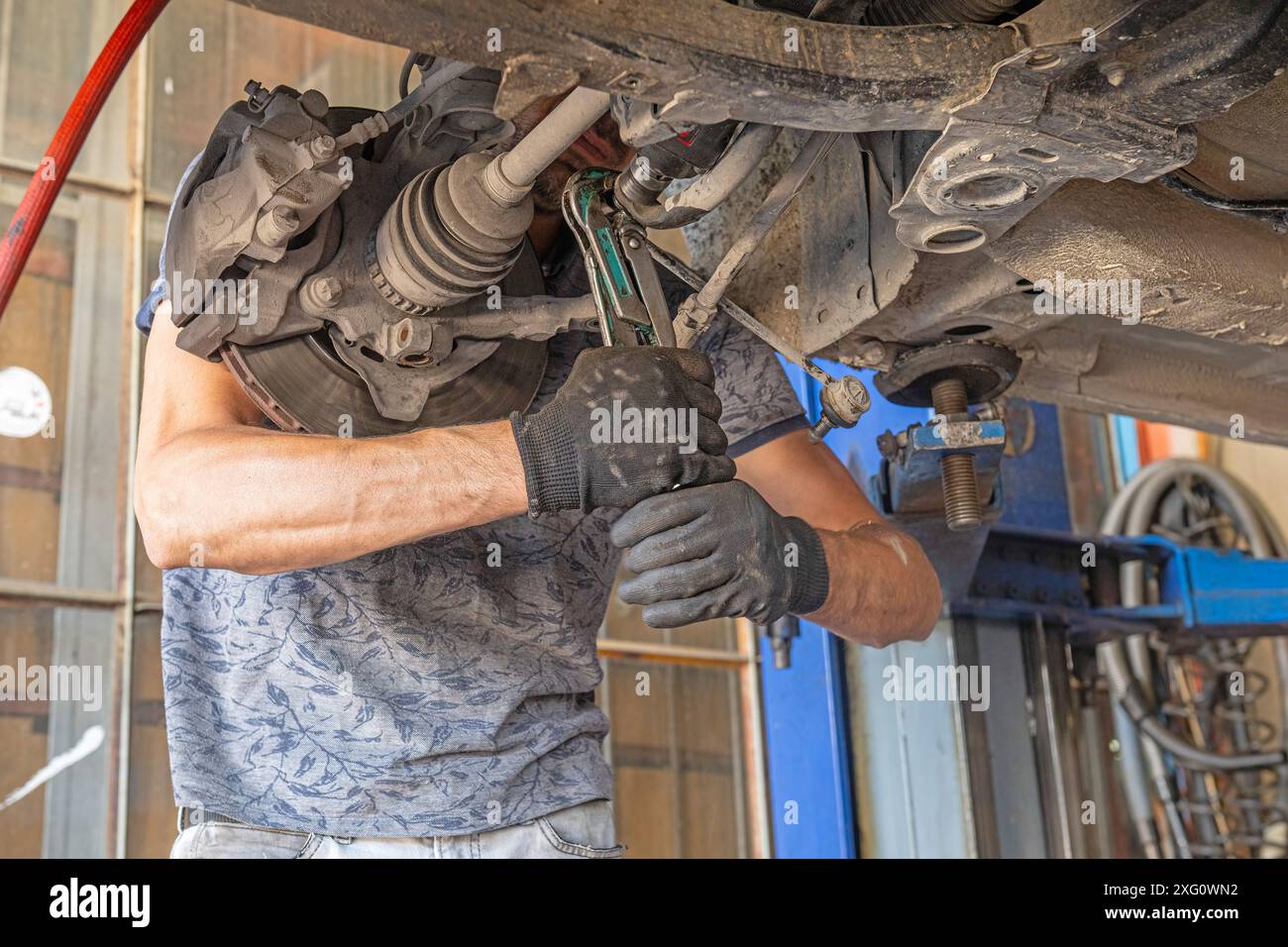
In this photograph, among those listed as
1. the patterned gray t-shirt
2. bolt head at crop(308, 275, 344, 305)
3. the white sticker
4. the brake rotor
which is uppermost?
the white sticker

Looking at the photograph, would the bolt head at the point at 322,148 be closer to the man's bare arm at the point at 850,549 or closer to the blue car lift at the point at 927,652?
the man's bare arm at the point at 850,549

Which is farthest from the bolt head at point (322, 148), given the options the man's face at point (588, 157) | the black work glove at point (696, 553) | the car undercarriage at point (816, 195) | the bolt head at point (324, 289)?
the black work glove at point (696, 553)

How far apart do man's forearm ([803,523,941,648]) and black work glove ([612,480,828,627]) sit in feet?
0.71

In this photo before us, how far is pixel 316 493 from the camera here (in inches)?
46.6

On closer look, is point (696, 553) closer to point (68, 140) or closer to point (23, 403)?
point (68, 140)

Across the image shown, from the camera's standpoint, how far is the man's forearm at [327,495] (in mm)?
1165

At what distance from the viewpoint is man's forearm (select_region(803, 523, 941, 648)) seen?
137 cm

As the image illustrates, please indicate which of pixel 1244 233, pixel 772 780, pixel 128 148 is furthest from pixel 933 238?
pixel 128 148

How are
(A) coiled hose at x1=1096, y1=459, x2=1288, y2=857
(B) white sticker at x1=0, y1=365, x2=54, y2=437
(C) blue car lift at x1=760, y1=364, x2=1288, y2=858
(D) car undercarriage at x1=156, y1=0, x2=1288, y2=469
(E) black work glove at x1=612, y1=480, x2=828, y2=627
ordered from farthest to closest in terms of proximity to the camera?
1. (B) white sticker at x1=0, y1=365, x2=54, y2=437
2. (A) coiled hose at x1=1096, y1=459, x2=1288, y2=857
3. (C) blue car lift at x1=760, y1=364, x2=1288, y2=858
4. (E) black work glove at x1=612, y1=480, x2=828, y2=627
5. (D) car undercarriage at x1=156, y1=0, x2=1288, y2=469

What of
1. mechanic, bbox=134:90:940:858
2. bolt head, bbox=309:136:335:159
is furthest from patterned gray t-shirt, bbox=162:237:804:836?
bolt head, bbox=309:136:335:159

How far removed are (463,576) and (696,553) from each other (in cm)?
41

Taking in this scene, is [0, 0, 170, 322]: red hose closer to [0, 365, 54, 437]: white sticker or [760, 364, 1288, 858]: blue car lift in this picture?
[760, 364, 1288, 858]: blue car lift

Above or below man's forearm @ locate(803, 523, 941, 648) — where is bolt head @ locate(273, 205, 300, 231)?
above

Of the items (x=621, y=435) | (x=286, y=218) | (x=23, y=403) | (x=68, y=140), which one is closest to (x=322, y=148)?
(x=286, y=218)
